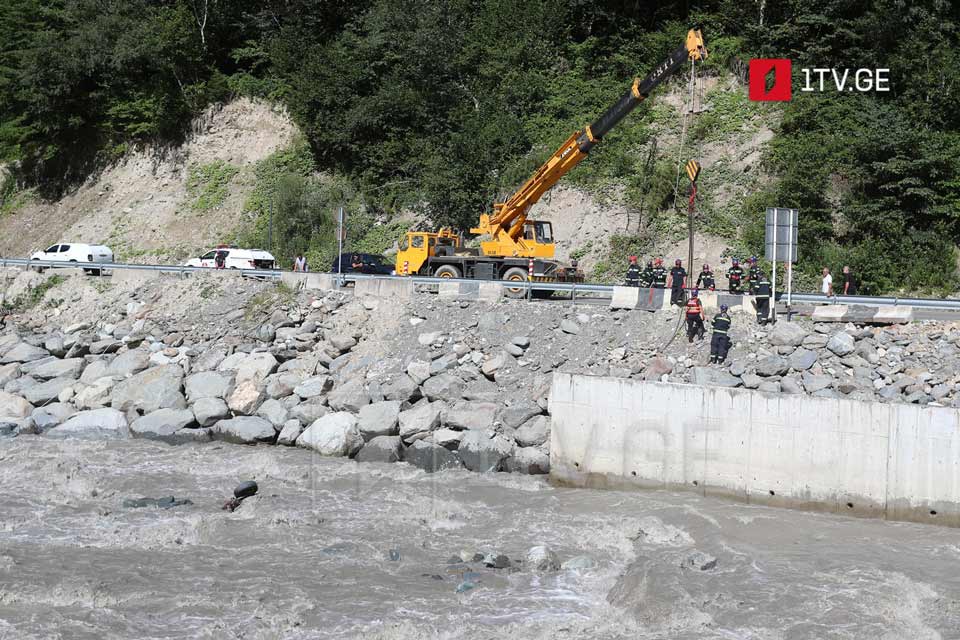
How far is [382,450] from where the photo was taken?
59.0 ft

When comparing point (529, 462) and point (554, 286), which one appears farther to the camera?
point (554, 286)

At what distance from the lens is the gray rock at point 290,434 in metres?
19.0

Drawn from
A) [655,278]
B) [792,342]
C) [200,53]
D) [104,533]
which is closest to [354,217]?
[200,53]

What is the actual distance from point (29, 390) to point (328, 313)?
729 centimetres

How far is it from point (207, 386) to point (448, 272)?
8202mm

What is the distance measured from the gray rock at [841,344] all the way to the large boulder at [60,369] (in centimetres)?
1740

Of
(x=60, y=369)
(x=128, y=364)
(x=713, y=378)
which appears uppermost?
(x=713, y=378)

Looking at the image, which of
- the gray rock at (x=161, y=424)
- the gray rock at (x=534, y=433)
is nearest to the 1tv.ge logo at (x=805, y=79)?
the gray rock at (x=534, y=433)

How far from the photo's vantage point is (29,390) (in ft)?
72.9

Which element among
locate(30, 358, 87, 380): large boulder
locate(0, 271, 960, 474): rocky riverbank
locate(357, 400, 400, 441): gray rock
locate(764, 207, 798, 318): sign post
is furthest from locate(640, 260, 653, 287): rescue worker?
locate(30, 358, 87, 380): large boulder

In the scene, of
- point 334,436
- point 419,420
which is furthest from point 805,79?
point 334,436

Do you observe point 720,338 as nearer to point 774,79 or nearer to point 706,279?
point 706,279

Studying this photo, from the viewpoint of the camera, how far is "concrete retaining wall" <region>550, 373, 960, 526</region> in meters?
14.5

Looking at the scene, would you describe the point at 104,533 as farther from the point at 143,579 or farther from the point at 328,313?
the point at 328,313
